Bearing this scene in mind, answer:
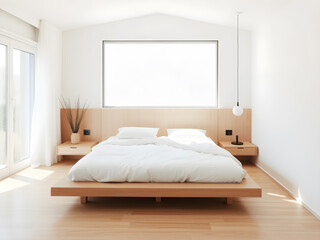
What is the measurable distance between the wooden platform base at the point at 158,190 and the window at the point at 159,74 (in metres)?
2.56

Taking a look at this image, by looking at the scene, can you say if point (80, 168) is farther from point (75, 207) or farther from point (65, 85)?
point (65, 85)

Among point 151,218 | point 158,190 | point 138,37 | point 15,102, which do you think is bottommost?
point 151,218

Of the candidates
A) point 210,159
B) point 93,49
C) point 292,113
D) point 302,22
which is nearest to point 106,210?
point 210,159

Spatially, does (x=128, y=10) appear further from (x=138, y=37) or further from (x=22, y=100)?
(x=22, y=100)

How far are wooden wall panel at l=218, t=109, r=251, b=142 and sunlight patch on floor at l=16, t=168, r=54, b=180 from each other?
9.05ft

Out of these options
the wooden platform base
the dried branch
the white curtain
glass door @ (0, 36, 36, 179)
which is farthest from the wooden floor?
Result: the dried branch

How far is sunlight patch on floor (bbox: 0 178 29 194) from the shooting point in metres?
3.59

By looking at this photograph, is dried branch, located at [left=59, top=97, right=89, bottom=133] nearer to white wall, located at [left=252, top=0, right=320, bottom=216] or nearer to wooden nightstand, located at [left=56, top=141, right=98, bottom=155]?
wooden nightstand, located at [left=56, top=141, right=98, bottom=155]

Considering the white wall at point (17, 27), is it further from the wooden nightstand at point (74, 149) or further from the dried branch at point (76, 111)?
the wooden nightstand at point (74, 149)

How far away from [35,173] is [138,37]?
8.80 ft

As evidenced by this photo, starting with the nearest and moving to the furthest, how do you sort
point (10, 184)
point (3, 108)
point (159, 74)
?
point (10, 184)
point (3, 108)
point (159, 74)

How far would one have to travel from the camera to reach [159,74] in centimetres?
533

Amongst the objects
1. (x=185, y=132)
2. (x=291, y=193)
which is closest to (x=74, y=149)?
(x=185, y=132)

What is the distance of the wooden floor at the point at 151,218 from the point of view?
2.42 meters
